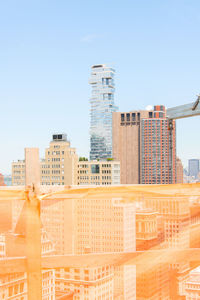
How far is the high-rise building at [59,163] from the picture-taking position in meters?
44.9

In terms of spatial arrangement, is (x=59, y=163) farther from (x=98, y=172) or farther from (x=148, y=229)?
(x=148, y=229)

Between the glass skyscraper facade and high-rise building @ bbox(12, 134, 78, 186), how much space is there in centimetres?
1836

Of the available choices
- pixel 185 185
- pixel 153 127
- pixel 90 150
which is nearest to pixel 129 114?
pixel 153 127

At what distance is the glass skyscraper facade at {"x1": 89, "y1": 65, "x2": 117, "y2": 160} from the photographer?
213 feet

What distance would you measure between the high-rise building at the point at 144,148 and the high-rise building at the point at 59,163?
30.1ft

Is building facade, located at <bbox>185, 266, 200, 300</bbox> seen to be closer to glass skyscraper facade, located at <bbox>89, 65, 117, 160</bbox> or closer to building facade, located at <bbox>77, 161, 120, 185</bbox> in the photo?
building facade, located at <bbox>77, 161, 120, 185</bbox>

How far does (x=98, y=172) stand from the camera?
43.8 m

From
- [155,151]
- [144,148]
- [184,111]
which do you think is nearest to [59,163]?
[144,148]

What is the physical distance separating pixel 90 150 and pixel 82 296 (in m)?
64.7

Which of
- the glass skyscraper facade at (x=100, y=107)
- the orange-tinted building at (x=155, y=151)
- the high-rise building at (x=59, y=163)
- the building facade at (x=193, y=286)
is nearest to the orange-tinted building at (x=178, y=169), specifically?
the orange-tinted building at (x=155, y=151)

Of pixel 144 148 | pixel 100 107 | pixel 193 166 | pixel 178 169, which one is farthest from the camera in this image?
pixel 193 166

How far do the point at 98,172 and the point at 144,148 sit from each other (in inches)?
417

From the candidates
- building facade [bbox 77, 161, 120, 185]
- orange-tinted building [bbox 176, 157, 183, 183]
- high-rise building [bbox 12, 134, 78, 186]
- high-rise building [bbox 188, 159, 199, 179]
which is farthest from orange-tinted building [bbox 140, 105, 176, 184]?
high-rise building [bbox 188, 159, 199, 179]

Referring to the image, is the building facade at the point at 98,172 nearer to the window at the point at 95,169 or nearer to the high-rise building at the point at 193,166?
the window at the point at 95,169
